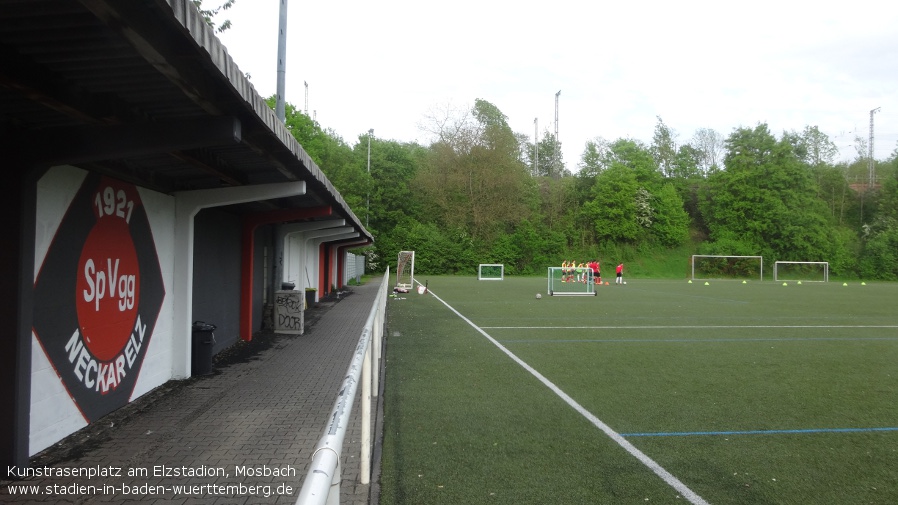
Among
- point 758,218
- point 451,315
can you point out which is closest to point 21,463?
point 451,315

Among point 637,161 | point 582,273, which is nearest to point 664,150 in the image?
point 637,161

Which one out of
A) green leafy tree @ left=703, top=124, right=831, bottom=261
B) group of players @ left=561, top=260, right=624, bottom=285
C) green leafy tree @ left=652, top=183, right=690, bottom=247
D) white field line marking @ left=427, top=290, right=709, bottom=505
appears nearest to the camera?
white field line marking @ left=427, top=290, right=709, bottom=505

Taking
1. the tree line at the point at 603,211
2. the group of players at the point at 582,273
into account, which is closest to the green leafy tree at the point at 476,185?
the tree line at the point at 603,211

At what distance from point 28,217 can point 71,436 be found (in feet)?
7.03

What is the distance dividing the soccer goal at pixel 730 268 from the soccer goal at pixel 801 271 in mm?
1824

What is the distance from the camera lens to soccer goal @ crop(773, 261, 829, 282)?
5881 centimetres

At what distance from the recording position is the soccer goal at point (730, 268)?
59.3 m

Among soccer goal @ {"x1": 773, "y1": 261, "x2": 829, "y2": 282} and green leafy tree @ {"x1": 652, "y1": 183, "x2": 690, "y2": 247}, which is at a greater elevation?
green leafy tree @ {"x1": 652, "y1": 183, "x2": 690, "y2": 247}

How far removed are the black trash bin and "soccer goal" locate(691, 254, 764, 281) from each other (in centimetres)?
5623

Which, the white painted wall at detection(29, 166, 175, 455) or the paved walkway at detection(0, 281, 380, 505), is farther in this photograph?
the white painted wall at detection(29, 166, 175, 455)

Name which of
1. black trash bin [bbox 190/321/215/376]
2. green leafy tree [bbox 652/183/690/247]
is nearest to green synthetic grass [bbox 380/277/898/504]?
black trash bin [bbox 190/321/215/376]

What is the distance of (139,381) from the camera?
296 inches

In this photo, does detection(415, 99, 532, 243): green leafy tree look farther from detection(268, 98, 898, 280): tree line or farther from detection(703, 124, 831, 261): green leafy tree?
detection(703, 124, 831, 261): green leafy tree

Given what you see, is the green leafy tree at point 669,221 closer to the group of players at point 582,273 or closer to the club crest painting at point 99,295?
the group of players at point 582,273
